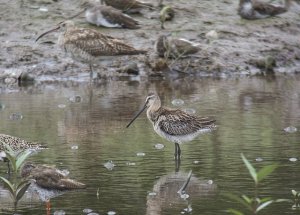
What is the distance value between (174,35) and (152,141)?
666 centimetres

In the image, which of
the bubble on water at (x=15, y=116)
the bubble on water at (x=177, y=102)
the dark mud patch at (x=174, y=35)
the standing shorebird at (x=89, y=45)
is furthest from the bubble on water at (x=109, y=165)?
the dark mud patch at (x=174, y=35)

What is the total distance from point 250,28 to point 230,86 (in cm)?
323

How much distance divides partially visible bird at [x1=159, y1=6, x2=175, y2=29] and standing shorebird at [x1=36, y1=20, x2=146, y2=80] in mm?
1827

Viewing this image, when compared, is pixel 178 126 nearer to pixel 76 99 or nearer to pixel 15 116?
pixel 15 116

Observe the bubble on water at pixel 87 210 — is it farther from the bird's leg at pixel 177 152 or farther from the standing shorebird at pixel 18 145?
the bird's leg at pixel 177 152

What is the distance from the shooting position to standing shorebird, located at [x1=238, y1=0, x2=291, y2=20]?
21281 millimetres

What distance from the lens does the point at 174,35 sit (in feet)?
65.2

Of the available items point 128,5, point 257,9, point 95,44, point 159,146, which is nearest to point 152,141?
point 159,146

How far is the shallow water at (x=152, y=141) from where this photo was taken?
10.2 m

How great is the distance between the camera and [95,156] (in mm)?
12367

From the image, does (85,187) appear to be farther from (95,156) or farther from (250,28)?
(250,28)

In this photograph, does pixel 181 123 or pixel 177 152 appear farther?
pixel 181 123

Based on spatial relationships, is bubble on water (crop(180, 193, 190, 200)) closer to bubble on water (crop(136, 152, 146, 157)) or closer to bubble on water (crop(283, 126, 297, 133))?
bubble on water (crop(136, 152, 146, 157))

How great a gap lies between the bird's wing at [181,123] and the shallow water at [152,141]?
0.34 meters
